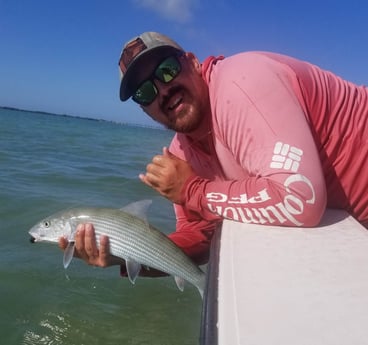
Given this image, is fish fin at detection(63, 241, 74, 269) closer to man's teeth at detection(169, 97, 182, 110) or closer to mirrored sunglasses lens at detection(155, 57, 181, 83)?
man's teeth at detection(169, 97, 182, 110)

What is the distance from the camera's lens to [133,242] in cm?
281

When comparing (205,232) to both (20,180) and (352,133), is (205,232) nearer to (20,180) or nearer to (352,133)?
(352,133)

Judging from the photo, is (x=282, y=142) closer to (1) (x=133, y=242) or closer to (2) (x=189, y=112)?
(2) (x=189, y=112)

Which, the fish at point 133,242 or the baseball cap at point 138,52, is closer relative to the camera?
the baseball cap at point 138,52

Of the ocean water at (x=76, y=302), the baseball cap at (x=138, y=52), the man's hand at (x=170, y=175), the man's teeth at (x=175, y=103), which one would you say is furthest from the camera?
the ocean water at (x=76, y=302)

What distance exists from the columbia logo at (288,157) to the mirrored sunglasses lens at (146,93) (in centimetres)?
108

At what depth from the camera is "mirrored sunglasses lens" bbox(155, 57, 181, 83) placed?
8.75ft

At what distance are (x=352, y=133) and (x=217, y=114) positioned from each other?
75cm

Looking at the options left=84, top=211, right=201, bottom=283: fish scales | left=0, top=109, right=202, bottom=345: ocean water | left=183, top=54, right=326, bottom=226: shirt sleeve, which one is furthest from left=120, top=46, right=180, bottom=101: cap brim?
left=0, top=109, right=202, bottom=345: ocean water

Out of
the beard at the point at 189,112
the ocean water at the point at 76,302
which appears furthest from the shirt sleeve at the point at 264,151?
the ocean water at the point at 76,302

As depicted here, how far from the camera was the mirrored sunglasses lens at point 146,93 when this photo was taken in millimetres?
2711

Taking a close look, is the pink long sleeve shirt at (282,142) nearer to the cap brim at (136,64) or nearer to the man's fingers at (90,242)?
the cap brim at (136,64)

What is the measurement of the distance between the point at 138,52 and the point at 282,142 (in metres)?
1.12

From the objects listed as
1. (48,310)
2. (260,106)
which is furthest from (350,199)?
(48,310)
